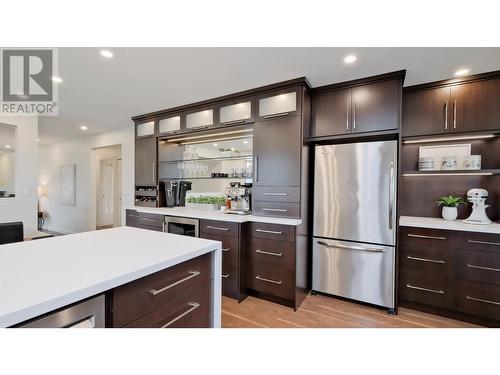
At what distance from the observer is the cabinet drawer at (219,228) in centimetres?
231

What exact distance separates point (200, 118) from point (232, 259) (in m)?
1.93

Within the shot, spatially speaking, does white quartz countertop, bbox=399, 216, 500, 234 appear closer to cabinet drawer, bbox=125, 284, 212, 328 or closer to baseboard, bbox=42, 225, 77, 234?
cabinet drawer, bbox=125, 284, 212, 328

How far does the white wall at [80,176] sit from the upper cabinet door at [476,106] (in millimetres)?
4868

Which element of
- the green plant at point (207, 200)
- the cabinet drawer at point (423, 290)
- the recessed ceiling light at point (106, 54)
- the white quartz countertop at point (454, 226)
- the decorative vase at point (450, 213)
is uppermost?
the recessed ceiling light at point (106, 54)

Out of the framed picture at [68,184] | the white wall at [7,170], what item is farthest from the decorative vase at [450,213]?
the framed picture at [68,184]

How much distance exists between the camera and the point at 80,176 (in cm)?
524

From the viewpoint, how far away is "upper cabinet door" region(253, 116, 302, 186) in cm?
223

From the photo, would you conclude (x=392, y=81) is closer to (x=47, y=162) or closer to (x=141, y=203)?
(x=141, y=203)

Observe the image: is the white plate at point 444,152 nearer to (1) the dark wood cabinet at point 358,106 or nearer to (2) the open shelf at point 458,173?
(2) the open shelf at point 458,173

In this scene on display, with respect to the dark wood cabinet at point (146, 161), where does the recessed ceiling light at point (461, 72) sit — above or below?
above

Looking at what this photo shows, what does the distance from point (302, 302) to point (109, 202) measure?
18.7 feet

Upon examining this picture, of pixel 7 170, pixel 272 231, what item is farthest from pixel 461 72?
pixel 7 170

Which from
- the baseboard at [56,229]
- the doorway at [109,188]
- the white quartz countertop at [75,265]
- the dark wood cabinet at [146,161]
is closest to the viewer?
the white quartz countertop at [75,265]
